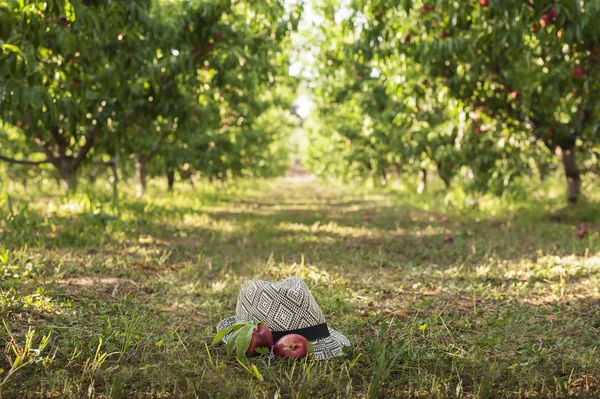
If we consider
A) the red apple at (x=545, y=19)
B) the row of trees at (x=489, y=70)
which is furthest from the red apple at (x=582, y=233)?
the red apple at (x=545, y=19)

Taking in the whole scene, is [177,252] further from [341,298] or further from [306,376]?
[306,376]

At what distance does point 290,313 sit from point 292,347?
0.22 meters

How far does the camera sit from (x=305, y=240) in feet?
24.0

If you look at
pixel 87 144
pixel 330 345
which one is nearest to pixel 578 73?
pixel 330 345

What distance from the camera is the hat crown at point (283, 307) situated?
9.90ft

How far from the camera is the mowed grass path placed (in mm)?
2621

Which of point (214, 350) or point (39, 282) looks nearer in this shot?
point (214, 350)

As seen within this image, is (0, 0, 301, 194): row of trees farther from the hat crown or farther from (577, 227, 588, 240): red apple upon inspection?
(577, 227, 588, 240): red apple

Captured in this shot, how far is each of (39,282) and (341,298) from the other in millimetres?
2293

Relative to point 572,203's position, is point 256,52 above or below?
above

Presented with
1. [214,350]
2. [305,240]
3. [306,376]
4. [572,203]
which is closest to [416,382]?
[306,376]

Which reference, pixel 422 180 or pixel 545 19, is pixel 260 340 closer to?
pixel 545 19

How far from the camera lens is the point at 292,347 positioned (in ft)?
9.34

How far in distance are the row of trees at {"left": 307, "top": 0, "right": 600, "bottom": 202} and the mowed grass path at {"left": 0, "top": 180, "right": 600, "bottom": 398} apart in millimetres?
1879
